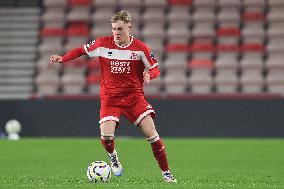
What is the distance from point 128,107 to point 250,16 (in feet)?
40.3

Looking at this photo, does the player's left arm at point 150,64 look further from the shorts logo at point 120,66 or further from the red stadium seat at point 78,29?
the red stadium seat at point 78,29

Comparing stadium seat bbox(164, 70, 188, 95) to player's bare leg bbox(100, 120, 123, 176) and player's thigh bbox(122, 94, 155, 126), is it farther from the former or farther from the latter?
player's thigh bbox(122, 94, 155, 126)

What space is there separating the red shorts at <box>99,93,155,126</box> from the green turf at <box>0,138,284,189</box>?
669mm

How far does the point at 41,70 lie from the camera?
2022 centimetres

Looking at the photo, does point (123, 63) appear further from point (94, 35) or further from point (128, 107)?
point (94, 35)

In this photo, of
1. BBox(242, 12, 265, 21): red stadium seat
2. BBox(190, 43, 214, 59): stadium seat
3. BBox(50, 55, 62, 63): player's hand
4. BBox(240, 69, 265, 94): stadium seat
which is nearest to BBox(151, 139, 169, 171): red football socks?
BBox(50, 55, 62, 63): player's hand

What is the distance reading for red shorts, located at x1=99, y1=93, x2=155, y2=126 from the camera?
872cm

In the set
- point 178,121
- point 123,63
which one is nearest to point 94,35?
point 178,121

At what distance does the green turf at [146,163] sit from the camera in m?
8.52

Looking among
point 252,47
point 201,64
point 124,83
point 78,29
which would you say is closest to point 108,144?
point 124,83

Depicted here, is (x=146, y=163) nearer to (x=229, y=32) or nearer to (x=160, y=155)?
(x=160, y=155)

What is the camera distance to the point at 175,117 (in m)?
17.2

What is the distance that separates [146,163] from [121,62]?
11.9 ft

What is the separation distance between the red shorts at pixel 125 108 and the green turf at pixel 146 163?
669mm
